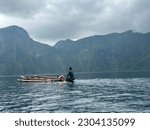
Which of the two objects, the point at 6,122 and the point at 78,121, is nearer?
the point at 78,121

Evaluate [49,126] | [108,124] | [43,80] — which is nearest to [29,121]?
[49,126]

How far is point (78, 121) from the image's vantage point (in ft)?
48.0

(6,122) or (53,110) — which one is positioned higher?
(6,122)

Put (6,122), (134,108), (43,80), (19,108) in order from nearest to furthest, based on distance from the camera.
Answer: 1. (6,122)
2. (134,108)
3. (19,108)
4. (43,80)

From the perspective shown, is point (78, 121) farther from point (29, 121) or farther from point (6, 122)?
point (6, 122)

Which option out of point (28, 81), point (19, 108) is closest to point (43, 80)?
point (28, 81)

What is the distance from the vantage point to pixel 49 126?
1440 centimetres

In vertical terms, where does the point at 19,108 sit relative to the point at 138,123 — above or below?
below

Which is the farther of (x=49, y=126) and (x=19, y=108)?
(x=19, y=108)

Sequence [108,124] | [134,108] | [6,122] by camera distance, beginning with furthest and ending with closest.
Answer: [134,108], [6,122], [108,124]

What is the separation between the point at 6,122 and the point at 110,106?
3155 cm

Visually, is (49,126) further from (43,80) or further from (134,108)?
(43,80)

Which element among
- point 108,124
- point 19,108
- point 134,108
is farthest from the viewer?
point 19,108

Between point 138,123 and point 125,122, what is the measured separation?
591 mm
